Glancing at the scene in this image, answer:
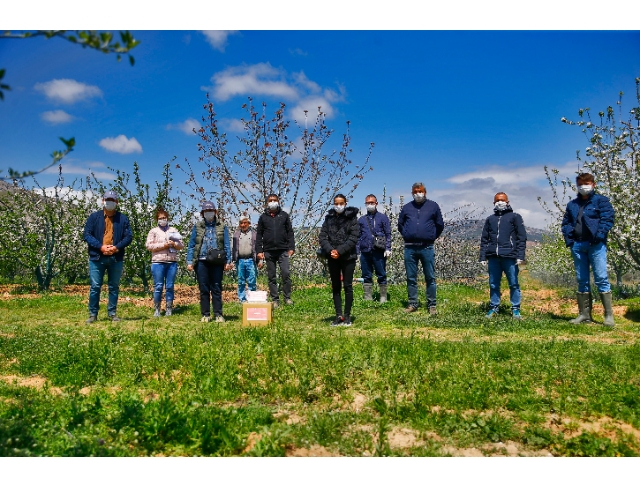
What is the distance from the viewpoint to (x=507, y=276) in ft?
30.6

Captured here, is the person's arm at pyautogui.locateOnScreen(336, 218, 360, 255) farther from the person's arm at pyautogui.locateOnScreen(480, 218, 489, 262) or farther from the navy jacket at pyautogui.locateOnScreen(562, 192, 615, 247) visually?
the navy jacket at pyautogui.locateOnScreen(562, 192, 615, 247)

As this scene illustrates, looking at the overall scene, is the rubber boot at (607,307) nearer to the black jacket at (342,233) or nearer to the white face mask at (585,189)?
the white face mask at (585,189)

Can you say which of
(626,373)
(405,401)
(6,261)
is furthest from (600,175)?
(6,261)

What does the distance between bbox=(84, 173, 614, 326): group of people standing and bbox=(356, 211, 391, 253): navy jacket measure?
0.55m

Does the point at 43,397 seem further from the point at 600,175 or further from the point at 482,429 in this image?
the point at 600,175

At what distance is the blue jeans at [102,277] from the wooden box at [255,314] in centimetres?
285

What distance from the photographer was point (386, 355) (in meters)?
5.48

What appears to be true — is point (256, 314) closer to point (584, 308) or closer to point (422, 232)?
point (422, 232)

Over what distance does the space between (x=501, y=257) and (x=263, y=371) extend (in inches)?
235

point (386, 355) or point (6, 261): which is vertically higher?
point (6, 261)

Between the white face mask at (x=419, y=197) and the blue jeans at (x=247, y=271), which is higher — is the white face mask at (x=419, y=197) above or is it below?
above

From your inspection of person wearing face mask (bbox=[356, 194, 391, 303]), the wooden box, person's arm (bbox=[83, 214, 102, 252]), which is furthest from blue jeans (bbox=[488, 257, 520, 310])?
person's arm (bbox=[83, 214, 102, 252])

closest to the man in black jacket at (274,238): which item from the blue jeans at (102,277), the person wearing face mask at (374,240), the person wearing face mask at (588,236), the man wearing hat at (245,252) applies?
the man wearing hat at (245,252)

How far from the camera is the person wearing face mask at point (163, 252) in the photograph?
9.95 metres
